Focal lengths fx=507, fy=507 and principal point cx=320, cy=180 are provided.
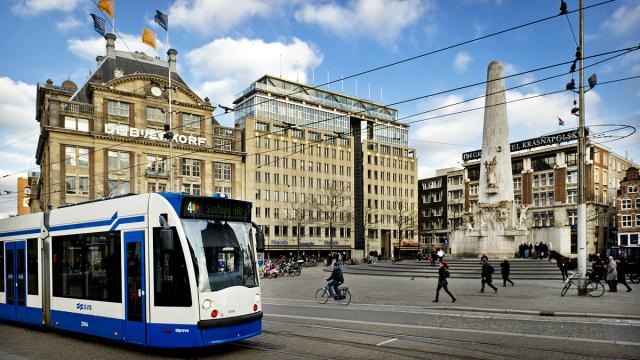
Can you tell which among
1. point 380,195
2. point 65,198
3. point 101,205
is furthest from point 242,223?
point 380,195

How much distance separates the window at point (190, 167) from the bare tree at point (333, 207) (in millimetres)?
21182

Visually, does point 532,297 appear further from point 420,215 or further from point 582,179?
point 420,215

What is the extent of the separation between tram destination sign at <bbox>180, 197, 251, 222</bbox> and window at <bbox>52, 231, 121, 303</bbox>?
6.95 ft

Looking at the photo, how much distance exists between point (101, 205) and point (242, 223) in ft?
11.3

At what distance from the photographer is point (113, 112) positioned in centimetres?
5756

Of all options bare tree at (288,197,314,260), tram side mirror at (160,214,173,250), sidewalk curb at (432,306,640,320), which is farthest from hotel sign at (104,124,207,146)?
tram side mirror at (160,214,173,250)

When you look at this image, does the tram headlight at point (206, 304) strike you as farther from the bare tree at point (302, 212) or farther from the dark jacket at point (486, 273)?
the bare tree at point (302, 212)

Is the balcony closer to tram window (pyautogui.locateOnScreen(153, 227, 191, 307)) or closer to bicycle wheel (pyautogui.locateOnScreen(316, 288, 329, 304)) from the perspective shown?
bicycle wheel (pyautogui.locateOnScreen(316, 288, 329, 304))

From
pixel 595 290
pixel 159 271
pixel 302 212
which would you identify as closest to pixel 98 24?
pixel 159 271

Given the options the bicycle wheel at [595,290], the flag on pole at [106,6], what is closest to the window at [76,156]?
the flag on pole at [106,6]

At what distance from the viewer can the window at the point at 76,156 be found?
5428 cm

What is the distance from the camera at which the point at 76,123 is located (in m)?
55.4

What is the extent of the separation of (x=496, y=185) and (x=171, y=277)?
30.6 m

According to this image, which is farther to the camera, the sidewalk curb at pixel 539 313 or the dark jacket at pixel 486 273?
the dark jacket at pixel 486 273
